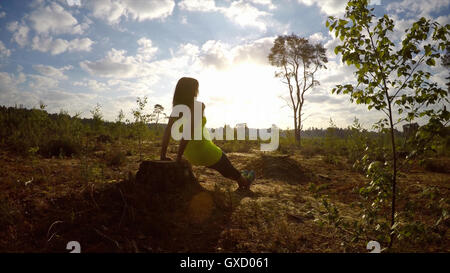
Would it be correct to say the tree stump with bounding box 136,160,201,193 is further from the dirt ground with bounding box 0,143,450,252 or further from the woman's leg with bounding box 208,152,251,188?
the woman's leg with bounding box 208,152,251,188

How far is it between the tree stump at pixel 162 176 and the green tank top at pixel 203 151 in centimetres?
47

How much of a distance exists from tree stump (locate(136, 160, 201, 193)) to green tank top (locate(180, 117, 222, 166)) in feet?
1.53

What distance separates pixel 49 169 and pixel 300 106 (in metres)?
19.8

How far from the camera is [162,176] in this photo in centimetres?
310

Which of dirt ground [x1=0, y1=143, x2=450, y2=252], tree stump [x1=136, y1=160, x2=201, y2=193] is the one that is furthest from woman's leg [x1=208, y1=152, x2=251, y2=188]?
tree stump [x1=136, y1=160, x2=201, y2=193]

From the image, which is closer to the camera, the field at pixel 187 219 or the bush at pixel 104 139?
the field at pixel 187 219

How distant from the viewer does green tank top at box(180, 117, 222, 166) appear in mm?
3654

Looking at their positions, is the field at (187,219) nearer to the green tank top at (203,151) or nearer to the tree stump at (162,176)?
the tree stump at (162,176)

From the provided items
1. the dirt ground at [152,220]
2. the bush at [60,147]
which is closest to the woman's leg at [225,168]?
the dirt ground at [152,220]

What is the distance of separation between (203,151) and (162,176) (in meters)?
0.80

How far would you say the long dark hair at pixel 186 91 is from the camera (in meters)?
3.44

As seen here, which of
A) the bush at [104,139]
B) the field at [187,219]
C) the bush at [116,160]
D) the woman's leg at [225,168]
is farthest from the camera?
the bush at [104,139]

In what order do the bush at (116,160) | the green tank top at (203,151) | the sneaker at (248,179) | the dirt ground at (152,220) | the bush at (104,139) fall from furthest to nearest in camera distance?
1. the bush at (104,139)
2. the bush at (116,160)
3. the sneaker at (248,179)
4. the green tank top at (203,151)
5. the dirt ground at (152,220)
